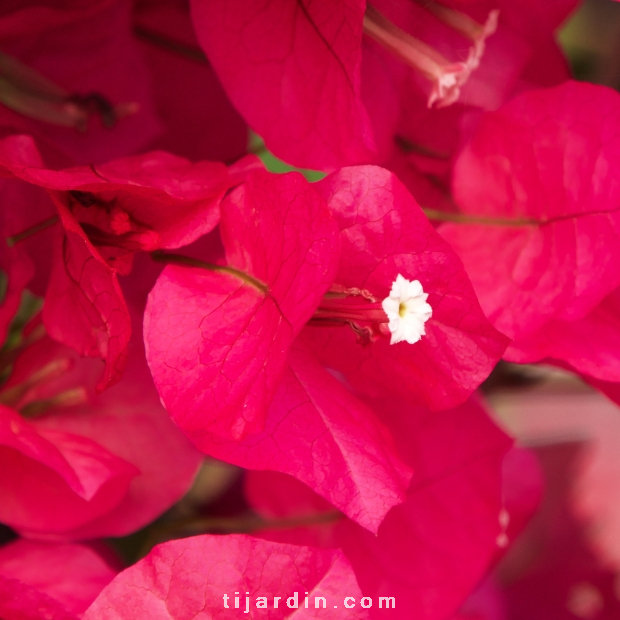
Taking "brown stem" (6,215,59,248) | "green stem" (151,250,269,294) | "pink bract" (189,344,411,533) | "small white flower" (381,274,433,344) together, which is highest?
"small white flower" (381,274,433,344)

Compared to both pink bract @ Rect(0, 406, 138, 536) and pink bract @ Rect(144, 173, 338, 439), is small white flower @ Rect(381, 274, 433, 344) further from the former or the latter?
pink bract @ Rect(0, 406, 138, 536)

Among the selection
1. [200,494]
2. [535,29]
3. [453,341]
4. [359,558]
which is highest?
[535,29]

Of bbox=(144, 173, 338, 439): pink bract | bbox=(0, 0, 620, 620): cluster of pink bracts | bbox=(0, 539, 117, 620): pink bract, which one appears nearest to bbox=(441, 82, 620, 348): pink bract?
bbox=(0, 0, 620, 620): cluster of pink bracts

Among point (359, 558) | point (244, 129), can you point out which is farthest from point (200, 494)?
point (244, 129)

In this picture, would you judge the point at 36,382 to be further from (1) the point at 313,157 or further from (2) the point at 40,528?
(1) the point at 313,157

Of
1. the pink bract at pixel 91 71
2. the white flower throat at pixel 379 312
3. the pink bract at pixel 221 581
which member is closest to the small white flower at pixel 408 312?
the white flower throat at pixel 379 312

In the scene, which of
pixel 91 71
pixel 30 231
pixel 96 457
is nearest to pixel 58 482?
pixel 96 457

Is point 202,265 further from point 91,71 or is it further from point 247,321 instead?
point 91,71
